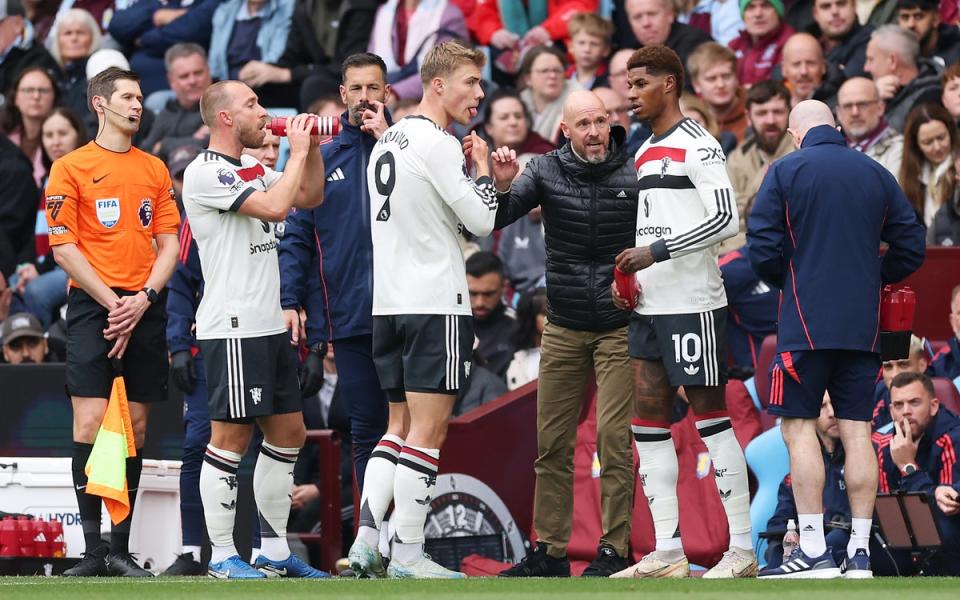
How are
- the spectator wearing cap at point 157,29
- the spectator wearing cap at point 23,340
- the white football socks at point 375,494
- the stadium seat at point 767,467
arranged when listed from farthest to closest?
the spectator wearing cap at point 157,29 → the spectator wearing cap at point 23,340 → the stadium seat at point 767,467 → the white football socks at point 375,494

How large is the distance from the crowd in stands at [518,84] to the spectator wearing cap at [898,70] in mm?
14

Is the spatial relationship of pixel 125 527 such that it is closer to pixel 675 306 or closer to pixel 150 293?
pixel 150 293

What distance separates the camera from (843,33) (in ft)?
44.1

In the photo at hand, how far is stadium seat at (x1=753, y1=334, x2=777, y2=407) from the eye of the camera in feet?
33.0

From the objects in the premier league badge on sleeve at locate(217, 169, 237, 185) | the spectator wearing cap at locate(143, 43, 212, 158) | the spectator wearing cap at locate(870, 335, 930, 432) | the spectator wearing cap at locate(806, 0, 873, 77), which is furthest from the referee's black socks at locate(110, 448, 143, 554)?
the spectator wearing cap at locate(806, 0, 873, 77)

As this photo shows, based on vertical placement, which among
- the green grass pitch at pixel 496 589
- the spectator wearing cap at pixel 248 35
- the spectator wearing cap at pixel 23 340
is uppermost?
the spectator wearing cap at pixel 248 35

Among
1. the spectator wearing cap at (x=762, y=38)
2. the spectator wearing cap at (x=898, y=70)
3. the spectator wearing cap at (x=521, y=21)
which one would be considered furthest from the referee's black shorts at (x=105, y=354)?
the spectator wearing cap at (x=521, y=21)

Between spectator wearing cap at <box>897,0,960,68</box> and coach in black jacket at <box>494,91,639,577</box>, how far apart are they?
5122 millimetres

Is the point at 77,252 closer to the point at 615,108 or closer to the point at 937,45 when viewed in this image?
the point at 615,108

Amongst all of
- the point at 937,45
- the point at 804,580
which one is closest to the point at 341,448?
the point at 804,580

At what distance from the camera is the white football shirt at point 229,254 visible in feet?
26.8

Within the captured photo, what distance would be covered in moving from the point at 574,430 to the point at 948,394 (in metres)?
2.33

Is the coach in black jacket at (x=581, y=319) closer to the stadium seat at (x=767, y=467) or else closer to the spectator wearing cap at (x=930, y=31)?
the stadium seat at (x=767, y=467)

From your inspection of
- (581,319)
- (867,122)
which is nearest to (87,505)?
(581,319)
